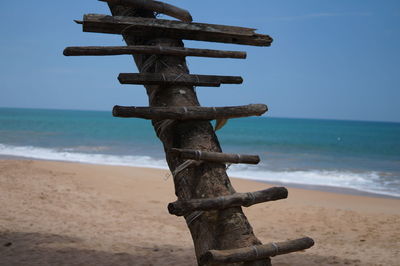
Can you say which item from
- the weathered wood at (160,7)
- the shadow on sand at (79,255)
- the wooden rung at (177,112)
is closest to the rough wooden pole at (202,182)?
the wooden rung at (177,112)

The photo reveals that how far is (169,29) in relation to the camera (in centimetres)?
312

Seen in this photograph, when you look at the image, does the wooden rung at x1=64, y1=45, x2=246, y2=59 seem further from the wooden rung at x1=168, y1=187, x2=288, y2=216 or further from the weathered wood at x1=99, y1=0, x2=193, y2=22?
the wooden rung at x1=168, y1=187, x2=288, y2=216

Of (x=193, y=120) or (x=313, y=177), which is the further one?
(x=313, y=177)

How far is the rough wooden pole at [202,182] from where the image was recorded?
2.62 meters

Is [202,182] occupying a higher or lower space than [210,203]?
higher

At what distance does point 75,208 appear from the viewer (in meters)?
9.48

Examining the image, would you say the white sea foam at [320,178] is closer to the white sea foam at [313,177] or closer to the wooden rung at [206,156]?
the white sea foam at [313,177]

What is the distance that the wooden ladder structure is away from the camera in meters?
2.60

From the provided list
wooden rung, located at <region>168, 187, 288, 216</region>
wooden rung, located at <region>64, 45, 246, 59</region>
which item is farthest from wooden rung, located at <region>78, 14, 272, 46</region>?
wooden rung, located at <region>168, 187, 288, 216</region>

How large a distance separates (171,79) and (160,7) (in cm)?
72

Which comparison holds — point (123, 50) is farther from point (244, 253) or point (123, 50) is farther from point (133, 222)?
point (133, 222)

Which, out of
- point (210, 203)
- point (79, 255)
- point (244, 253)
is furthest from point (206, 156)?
point (79, 255)

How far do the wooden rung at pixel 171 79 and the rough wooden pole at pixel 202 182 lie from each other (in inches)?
3.0

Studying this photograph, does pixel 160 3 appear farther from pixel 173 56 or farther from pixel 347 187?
pixel 347 187
